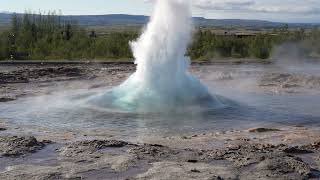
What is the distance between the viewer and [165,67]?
14.1 metres

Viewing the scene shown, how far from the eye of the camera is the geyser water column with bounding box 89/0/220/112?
13641mm

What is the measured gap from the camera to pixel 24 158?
Answer: 789cm

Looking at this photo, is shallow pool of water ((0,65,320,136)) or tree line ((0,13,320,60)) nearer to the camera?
shallow pool of water ((0,65,320,136))

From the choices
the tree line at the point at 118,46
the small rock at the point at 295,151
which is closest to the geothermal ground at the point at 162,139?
the small rock at the point at 295,151

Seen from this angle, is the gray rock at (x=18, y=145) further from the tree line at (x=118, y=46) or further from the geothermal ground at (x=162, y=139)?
the tree line at (x=118, y=46)

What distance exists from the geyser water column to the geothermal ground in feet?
3.81

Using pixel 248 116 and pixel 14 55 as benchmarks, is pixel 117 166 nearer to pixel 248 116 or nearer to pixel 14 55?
Result: pixel 248 116

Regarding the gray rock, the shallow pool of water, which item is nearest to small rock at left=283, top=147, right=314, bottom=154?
the shallow pool of water

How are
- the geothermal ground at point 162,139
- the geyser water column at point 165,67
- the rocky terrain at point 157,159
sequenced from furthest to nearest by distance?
the geyser water column at point 165,67 → the geothermal ground at point 162,139 → the rocky terrain at point 157,159

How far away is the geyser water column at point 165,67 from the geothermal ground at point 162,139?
1163 millimetres

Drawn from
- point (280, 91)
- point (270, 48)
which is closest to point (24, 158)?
point (280, 91)

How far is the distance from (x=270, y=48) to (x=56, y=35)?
1361cm

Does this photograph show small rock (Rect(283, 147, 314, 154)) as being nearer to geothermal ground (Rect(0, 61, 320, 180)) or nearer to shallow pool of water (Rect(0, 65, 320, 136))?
geothermal ground (Rect(0, 61, 320, 180))

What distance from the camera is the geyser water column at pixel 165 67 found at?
44.8 feet
